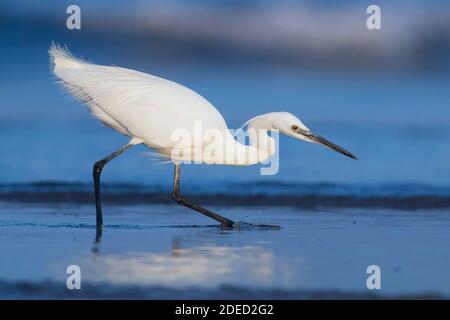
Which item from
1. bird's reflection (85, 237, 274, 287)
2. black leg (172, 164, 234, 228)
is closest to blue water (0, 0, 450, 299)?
bird's reflection (85, 237, 274, 287)

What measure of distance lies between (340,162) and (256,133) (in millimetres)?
4410

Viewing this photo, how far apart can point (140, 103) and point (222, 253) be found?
2.26 metres

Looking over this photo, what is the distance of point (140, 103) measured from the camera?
1023cm

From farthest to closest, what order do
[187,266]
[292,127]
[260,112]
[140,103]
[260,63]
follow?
[260,63]
[260,112]
[140,103]
[292,127]
[187,266]

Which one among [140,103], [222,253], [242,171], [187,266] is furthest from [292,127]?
[242,171]

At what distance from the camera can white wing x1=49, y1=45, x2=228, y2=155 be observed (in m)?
10.2

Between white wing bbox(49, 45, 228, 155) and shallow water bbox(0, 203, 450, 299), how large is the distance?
0.93 meters

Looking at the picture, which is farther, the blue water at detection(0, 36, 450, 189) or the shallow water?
the blue water at detection(0, 36, 450, 189)

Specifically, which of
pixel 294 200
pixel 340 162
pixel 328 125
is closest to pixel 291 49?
pixel 328 125

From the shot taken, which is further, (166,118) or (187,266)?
(166,118)

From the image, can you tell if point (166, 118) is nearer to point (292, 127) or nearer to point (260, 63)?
point (292, 127)

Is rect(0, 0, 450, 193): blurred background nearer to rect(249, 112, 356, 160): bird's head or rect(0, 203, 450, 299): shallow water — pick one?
rect(0, 203, 450, 299): shallow water
